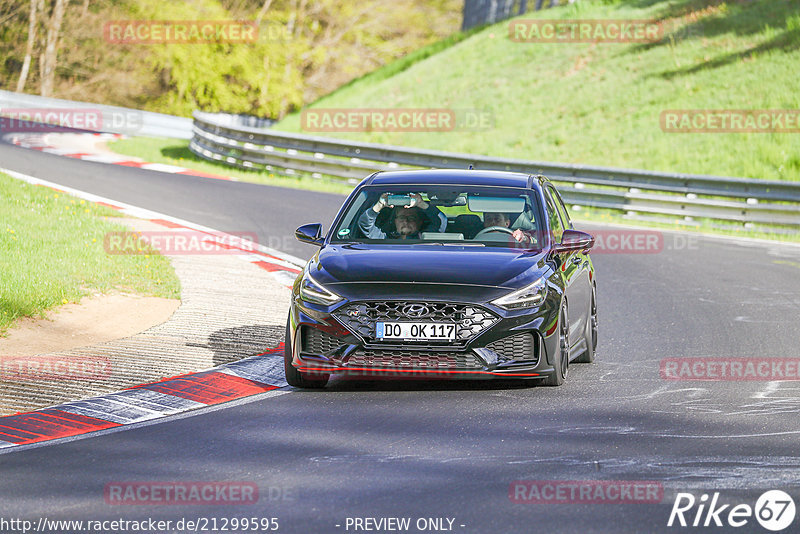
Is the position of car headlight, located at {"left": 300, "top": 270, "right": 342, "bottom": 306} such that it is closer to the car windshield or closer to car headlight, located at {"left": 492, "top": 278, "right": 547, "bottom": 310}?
the car windshield

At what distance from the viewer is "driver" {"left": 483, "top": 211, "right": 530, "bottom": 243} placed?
959 centimetres

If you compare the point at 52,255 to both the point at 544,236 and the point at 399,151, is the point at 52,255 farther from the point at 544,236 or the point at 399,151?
the point at 399,151

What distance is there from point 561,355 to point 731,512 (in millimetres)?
3309

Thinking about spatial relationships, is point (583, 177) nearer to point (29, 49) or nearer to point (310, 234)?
point (310, 234)

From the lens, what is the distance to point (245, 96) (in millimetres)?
61594
